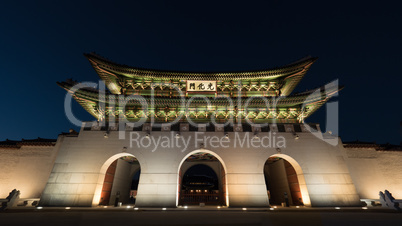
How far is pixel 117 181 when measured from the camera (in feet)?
44.3

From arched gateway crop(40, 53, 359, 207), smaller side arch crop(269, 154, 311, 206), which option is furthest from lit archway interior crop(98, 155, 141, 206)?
smaller side arch crop(269, 154, 311, 206)

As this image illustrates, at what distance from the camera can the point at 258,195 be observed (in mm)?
10344

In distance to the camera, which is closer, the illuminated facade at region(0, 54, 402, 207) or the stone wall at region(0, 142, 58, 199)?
the illuminated facade at region(0, 54, 402, 207)

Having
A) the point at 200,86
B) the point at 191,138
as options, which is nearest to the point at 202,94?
the point at 200,86

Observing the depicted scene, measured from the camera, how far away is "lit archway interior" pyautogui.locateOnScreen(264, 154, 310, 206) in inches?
442

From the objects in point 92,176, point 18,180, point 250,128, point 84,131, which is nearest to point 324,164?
point 250,128

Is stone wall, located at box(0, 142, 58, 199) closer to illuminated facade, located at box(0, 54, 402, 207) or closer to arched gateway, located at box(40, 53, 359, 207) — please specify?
Result: illuminated facade, located at box(0, 54, 402, 207)

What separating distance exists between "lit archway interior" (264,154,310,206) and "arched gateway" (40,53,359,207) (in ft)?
0.49

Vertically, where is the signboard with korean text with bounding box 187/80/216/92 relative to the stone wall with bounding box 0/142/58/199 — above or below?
above

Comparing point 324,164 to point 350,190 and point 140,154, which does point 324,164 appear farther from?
point 140,154

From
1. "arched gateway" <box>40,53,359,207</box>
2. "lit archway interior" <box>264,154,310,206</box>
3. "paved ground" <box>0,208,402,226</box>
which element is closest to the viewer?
"paved ground" <box>0,208,402,226</box>

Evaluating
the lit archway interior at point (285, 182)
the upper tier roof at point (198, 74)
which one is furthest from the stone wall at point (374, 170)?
the upper tier roof at point (198, 74)

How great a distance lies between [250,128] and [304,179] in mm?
4525

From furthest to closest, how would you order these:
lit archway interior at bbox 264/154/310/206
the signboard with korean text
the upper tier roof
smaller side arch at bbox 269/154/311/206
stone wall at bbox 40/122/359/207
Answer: the signboard with korean text
the upper tier roof
lit archway interior at bbox 264/154/310/206
smaller side arch at bbox 269/154/311/206
stone wall at bbox 40/122/359/207
